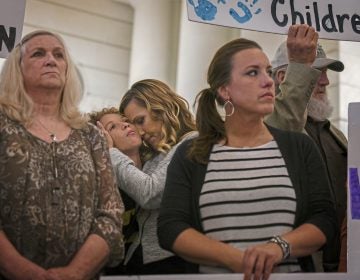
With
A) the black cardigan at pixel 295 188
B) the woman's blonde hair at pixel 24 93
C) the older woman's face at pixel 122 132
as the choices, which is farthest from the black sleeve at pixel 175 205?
the woman's blonde hair at pixel 24 93

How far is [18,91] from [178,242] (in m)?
0.46

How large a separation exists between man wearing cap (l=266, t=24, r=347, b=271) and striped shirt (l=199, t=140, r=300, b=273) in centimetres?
12

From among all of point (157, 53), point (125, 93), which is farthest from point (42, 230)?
point (157, 53)

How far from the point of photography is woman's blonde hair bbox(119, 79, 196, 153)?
130 centimetres

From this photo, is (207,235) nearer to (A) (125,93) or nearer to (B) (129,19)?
(A) (125,93)

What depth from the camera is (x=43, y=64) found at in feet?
3.86

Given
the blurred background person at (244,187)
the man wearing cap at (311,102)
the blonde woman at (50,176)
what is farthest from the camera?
the man wearing cap at (311,102)

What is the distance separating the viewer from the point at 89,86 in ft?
4.27

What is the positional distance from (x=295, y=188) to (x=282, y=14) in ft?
1.50

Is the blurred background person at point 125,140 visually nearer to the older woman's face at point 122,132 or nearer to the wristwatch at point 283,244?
the older woman's face at point 122,132

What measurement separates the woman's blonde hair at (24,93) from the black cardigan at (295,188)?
0.80 feet

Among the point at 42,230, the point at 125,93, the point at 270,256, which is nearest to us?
the point at 42,230

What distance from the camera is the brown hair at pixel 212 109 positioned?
4.23 ft

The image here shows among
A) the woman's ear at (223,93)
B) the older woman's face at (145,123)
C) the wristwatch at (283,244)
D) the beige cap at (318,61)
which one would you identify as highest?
the beige cap at (318,61)
